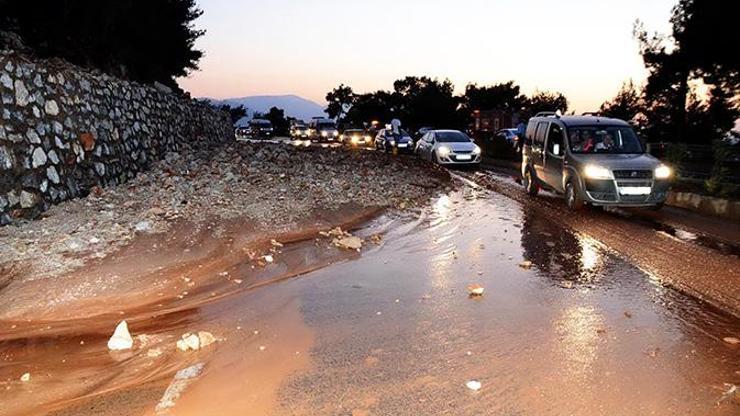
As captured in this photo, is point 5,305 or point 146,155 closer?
point 5,305

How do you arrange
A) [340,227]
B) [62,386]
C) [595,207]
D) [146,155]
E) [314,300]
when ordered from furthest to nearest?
[146,155] < [595,207] < [340,227] < [314,300] < [62,386]

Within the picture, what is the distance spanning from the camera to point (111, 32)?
50.7 feet

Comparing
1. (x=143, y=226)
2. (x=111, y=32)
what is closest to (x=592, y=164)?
(x=143, y=226)

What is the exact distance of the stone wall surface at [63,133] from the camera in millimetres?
8438

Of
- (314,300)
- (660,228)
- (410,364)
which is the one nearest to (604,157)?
(660,228)

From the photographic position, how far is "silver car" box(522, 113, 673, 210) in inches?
415

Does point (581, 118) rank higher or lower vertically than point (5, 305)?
higher

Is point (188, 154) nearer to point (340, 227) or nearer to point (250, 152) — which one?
point (250, 152)

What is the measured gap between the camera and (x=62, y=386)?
386cm

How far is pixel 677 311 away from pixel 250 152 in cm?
1688

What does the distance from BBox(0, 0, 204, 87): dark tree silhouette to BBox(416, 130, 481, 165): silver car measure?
11225 mm

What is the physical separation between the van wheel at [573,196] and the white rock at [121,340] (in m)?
9.14

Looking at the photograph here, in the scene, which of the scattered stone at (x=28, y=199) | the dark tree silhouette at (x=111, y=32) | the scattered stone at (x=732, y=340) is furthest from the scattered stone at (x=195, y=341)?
the dark tree silhouette at (x=111, y=32)

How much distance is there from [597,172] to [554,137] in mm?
2223
